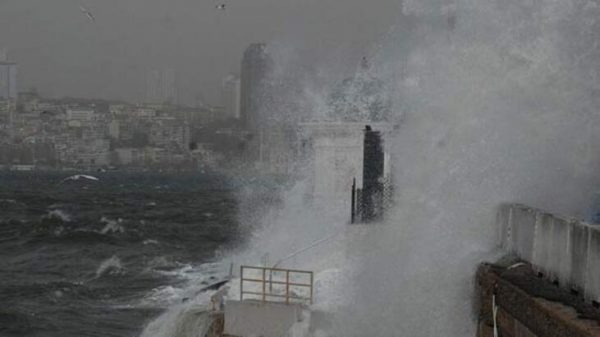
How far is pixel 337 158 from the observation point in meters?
24.0

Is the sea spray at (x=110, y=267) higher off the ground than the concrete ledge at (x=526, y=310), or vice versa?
the concrete ledge at (x=526, y=310)

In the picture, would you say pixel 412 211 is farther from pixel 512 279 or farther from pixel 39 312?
pixel 39 312

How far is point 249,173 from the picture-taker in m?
116

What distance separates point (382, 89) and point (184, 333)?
15414 millimetres

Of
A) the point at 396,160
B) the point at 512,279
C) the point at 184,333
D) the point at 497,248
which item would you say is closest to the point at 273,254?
the point at 396,160

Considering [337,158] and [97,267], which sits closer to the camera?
[337,158]

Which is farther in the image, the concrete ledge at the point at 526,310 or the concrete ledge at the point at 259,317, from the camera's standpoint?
the concrete ledge at the point at 259,317

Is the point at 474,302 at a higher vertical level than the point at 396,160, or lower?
lower

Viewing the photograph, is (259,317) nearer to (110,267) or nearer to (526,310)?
(526,310)

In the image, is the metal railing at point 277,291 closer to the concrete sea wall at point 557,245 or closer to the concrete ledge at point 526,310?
the concrete ledge at point 526,310

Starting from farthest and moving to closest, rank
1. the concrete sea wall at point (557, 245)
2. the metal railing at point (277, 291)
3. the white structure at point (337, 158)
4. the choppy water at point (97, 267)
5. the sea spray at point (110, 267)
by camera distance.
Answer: the sea spray at point (110, 267) < the white structure at point (337, 158) < the choppy water at point (97, 267) < the metal railing at point (277, 291) < the concrete sea wall at point (557, 245)

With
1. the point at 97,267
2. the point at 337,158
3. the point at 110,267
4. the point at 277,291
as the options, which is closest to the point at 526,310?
the point at 277,291

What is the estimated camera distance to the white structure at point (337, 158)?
2375 cm

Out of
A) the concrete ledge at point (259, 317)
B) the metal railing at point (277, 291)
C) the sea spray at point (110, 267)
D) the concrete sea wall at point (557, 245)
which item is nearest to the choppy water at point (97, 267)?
the sea spray at point (110, 267)
